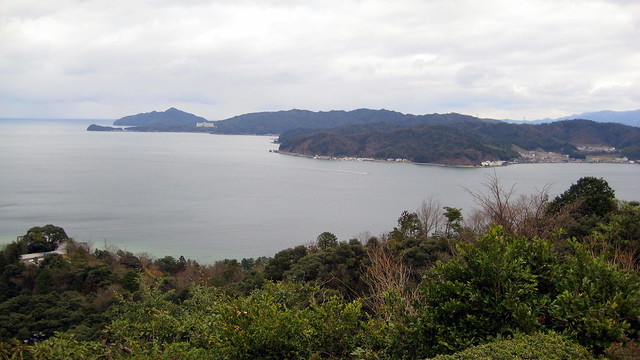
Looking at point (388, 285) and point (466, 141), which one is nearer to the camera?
point (388, 285)

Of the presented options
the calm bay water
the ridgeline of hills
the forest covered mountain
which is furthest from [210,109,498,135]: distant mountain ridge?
the calm bay water

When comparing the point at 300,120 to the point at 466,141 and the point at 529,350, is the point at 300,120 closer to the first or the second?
the point at 466,141

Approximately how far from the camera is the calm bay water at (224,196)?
90.4 ft

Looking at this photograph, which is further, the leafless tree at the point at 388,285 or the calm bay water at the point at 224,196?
the calm bay water at the point at 224,196

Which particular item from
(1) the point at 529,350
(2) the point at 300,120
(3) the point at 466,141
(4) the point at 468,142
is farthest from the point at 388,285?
(2) the point at 300,120

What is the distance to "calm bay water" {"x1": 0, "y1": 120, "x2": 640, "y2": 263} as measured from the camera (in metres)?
27.5

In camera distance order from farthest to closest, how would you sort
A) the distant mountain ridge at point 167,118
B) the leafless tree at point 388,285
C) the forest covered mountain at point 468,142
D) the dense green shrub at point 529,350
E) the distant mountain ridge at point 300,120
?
the distant mountain ridge at point 167,118, the distant mountain ridge at point 300,120, the forest covered mountain at point 468,142, the leafless tree at point 388,285, the dense green shrub at point 529,350

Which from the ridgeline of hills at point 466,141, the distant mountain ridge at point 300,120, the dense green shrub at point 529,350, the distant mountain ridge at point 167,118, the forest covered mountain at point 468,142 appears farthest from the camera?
the distant mountain ridge at point 167,118

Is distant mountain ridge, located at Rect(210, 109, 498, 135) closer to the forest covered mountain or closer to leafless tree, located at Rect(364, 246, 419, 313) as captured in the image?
the forest covered mountain

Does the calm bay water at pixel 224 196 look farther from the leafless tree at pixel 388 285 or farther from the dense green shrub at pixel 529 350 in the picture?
the dense green shrub at pixel 529 350

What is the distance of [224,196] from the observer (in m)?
40.6

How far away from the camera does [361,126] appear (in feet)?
350

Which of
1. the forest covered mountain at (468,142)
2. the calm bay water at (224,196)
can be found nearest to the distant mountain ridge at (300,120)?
the forest covered mountain at (468,142)

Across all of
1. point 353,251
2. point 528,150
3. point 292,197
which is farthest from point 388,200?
point 528,150
